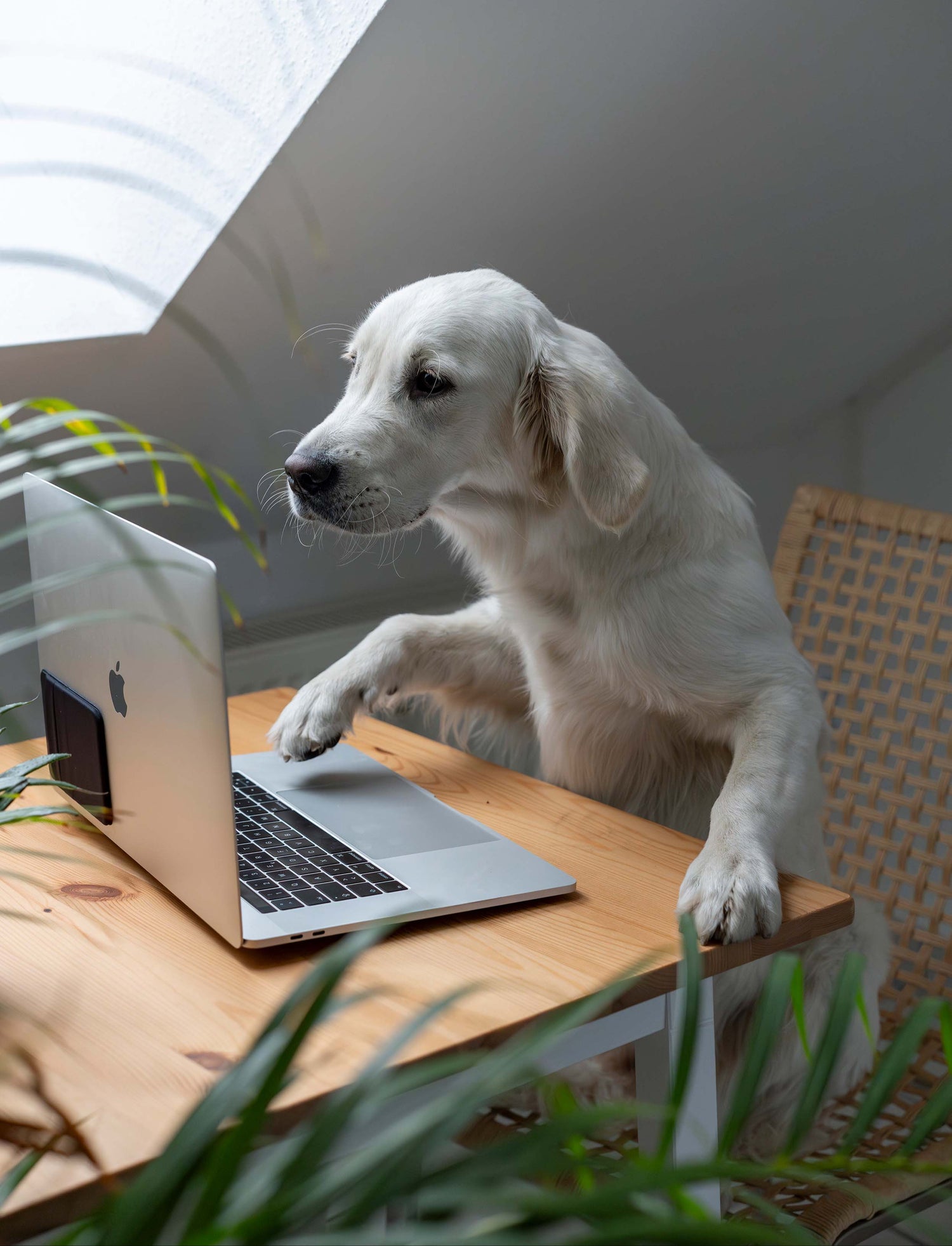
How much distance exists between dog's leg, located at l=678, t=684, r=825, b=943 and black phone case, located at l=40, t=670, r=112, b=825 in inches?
20.5

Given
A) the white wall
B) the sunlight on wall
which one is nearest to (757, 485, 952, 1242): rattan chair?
the white wall

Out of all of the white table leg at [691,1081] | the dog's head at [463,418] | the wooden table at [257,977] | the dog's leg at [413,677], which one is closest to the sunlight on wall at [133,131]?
the dog's head at [463,418]

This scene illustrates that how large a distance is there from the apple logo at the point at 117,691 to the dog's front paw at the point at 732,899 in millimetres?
491

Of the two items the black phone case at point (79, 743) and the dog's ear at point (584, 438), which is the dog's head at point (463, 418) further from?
the black phone case at point (79, 743)

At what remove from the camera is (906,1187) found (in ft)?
3.70

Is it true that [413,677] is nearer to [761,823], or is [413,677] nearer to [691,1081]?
[761,823]

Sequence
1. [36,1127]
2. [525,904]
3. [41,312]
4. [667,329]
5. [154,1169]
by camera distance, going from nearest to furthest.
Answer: [154,1169] → [36,1127] → [525,904] → [41,312] → [667,329]

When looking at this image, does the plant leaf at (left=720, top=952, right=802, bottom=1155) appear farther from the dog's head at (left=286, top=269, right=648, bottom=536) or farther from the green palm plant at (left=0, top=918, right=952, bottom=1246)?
the dog's head at (left=286, top=269, right=648, bottom=536)

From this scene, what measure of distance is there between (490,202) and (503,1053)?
1.53 metres

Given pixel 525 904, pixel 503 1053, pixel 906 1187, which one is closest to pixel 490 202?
pixel 525 904

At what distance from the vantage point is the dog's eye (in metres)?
1.18

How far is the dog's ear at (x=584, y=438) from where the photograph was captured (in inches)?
43.3

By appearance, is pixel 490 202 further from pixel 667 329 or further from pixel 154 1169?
pixel 154 1169

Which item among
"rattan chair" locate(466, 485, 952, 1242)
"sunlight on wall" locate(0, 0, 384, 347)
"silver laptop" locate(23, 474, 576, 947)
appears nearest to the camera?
"silver laptop" locate(23, 474, 576, 947)
